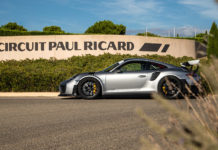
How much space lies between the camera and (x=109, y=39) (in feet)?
94.3

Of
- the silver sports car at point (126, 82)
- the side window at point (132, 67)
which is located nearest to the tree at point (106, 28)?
the side window at point (132, 67)

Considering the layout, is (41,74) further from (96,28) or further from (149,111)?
(96,28)

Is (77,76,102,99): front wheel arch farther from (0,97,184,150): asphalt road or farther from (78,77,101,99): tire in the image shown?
(0,97,184,150): asphalt road

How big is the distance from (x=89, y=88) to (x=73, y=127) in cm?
496

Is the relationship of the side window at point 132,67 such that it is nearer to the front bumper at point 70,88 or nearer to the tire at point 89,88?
the tire at point 89,88

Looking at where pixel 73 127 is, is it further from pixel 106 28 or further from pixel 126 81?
pixel 106 28

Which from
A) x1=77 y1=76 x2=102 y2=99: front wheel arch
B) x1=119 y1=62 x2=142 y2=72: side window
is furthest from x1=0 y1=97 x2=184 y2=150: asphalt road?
x1=119 y1=62 x2=142 y2=72: side window

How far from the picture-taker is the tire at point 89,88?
10992mm

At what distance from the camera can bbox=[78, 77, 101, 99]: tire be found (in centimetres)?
1099

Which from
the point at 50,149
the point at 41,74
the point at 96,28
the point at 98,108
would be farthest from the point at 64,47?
the point at 96,28

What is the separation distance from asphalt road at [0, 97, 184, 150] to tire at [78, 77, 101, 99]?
68.4 inches

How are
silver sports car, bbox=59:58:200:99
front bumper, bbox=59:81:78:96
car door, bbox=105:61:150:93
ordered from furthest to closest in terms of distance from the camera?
1. front bumper, bbox=59:81:78:96
2. car door, bbox=105:61:150:93
3. silver sports car, bbox=59:58:200:99

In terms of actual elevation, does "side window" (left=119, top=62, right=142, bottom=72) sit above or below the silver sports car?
above

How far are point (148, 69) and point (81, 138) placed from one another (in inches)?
250
